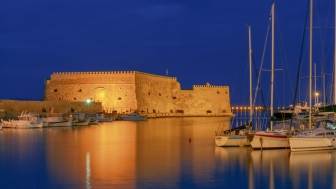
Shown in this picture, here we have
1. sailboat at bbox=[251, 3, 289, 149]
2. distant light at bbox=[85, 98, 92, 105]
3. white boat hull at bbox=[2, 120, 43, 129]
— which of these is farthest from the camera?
distant light at bbox=[85, 98, 92, 105]

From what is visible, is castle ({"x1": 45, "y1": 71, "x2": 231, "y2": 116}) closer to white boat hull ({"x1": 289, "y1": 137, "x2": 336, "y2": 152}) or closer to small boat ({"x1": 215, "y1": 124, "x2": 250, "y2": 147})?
small boat ({"x1": 215, "y1": 124, "x2": 250, "y2": 147})

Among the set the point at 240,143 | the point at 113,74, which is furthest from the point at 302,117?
the point at 113,74

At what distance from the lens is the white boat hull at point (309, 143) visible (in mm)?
15297

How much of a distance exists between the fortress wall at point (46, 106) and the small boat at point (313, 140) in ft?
83.4

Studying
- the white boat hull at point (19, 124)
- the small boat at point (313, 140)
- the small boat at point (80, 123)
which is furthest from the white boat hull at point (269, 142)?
the small boat at point (80, 123)

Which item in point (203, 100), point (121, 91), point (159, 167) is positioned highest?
point (121, 91)

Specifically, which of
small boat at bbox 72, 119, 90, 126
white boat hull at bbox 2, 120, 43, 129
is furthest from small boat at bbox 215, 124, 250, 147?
small boat at bbox 72, 119, 90, 126

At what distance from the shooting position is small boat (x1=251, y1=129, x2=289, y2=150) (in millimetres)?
15891

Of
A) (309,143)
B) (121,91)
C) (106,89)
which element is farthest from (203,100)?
(309,143)

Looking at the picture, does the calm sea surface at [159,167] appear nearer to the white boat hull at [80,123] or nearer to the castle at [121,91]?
the white boat hull at [80,123]

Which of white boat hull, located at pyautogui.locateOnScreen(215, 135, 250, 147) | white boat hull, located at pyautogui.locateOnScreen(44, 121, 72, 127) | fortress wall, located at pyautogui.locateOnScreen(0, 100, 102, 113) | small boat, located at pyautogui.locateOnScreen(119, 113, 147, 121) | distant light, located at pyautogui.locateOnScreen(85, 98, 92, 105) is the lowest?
white boat hull, located at pyautogui.locateOnScreen(215, 135, 250, 147)

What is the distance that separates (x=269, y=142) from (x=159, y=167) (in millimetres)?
4326

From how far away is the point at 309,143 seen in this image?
15.4m

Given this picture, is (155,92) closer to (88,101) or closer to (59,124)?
(88,101)
